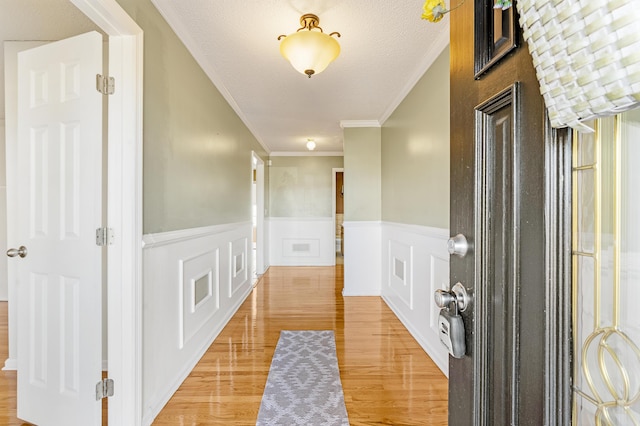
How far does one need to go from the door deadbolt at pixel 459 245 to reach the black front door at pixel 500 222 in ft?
0.03

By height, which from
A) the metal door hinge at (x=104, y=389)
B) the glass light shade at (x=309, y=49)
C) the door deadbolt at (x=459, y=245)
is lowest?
the metal door hinge at (x=104, y=389)

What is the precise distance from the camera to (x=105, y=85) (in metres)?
1.46

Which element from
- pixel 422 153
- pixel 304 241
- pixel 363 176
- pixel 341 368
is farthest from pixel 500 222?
pixel 304 241

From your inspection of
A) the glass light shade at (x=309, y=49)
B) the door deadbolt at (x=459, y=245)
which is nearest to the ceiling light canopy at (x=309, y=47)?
the glass light shade at (x=309, y=49)

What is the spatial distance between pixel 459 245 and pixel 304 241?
5.51 meters

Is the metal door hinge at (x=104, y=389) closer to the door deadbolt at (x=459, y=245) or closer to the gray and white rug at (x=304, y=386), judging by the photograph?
the gray and white rug at (x=304, y=386)

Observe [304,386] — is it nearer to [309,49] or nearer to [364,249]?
[309,49]

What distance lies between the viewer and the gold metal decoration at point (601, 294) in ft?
1.22

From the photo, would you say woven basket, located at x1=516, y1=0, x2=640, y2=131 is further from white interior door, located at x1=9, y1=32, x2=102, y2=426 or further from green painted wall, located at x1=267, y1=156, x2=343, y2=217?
green painted wall, located at x1=267, y1=156, x2=343, y2=217

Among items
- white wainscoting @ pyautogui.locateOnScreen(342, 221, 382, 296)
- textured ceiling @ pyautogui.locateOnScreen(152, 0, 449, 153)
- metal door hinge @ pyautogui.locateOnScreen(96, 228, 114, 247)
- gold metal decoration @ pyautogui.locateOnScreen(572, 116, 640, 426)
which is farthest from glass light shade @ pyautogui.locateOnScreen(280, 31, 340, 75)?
white wainscoting @ pyautogui.locateOnScreen(342, 221, 382, 296)

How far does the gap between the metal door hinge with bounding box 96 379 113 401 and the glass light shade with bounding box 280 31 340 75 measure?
77.3 inches

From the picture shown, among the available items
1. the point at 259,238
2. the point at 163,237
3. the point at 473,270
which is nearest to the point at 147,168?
the point at 163,237

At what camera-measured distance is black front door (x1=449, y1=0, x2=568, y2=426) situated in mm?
459

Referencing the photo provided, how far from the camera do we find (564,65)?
0.35 m
